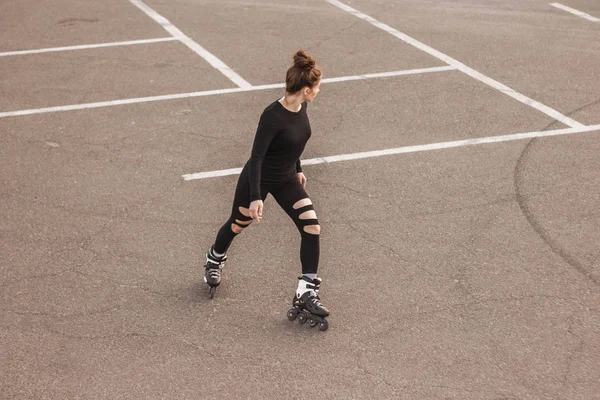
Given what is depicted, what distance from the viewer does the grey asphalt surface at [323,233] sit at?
6.14 meters

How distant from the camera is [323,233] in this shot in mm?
8062

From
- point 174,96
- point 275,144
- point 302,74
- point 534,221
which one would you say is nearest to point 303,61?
point 302,74

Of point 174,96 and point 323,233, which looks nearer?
point 323,233

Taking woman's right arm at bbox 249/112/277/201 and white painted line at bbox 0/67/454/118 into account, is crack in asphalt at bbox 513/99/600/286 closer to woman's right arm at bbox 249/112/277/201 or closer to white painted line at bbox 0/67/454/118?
white painted line at bbox 0/67/454/118

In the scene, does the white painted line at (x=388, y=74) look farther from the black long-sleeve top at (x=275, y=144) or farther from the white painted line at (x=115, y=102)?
the black long-sleeve top at (x=275, y=144)

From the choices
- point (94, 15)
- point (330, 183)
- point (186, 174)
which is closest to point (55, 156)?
point (186, 174)

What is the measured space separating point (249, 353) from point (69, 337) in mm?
1299

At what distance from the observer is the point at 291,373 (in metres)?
6.08

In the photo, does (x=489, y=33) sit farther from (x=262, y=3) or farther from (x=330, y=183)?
(x=330, y=183)

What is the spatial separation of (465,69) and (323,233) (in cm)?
529

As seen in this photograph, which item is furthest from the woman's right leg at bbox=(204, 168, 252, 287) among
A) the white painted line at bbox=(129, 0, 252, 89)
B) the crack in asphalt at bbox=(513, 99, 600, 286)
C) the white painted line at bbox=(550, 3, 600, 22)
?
the white painted line at bbox=(550, 3, 600, 22)

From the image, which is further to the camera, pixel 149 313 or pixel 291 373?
pixel 149 313

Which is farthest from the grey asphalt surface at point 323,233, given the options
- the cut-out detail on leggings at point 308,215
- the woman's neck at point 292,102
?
the woman's neck at point 292,102

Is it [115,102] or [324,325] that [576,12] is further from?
[324,325]
